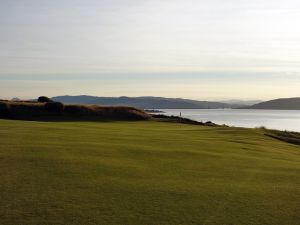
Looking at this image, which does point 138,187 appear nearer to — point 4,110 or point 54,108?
point 4,110

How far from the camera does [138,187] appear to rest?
12820 millimetres

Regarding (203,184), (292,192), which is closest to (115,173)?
(203,184)

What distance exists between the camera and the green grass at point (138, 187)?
10.1m

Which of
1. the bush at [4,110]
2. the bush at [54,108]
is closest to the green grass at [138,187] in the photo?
the bush at [4,110]

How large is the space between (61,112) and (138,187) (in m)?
50.9

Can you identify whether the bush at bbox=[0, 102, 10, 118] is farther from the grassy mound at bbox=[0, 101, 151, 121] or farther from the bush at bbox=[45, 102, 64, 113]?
the bush at bbox=[45, 102, 64, 113]

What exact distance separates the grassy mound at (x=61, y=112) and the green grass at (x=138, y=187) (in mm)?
39897

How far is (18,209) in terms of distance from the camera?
10141mm

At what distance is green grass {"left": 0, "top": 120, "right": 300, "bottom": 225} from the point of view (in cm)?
1013

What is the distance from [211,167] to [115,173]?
4.35 m

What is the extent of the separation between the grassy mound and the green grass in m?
39.9

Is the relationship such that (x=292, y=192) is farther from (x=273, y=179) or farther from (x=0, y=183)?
(x=0, y=183)

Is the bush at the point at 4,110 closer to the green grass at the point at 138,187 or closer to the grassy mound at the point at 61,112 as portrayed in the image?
the grassy mound at the point at 61,112

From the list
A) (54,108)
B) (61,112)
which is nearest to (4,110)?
(54,108)
